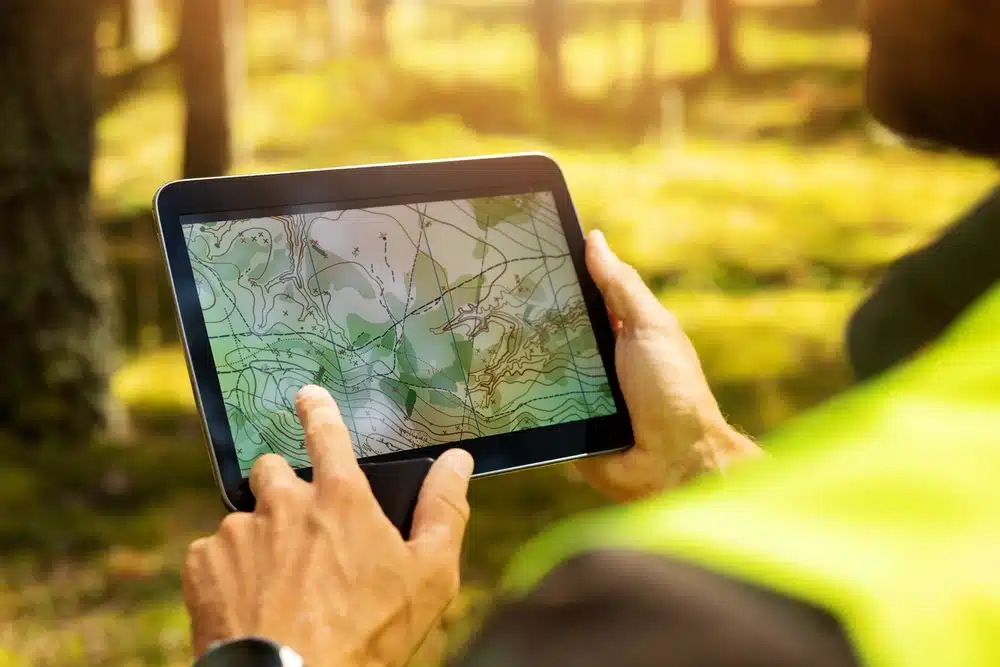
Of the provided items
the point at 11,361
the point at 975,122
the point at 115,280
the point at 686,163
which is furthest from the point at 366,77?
the point at 975,122

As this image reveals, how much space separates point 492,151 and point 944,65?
24.4ft

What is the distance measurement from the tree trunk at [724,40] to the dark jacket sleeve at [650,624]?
10.6 meters

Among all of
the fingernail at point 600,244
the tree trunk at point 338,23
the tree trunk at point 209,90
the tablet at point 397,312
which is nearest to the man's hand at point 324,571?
the tablet at point 397,312

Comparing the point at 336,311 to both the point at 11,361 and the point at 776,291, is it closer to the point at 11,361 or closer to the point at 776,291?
the point at 11,361

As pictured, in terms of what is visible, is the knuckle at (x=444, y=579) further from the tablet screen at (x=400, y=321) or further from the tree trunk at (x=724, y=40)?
the tree trunk at (x=724, y=40)

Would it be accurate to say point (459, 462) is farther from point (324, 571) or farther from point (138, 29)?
point (138, 29)

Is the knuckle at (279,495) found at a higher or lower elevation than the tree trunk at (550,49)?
higher

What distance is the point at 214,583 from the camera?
111 cm

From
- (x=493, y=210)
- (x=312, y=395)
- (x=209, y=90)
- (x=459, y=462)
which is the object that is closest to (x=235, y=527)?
(x=312, y=395)

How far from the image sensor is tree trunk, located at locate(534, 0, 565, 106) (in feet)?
A: 31.4

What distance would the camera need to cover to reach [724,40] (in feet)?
34.5

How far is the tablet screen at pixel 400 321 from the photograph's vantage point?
150cm

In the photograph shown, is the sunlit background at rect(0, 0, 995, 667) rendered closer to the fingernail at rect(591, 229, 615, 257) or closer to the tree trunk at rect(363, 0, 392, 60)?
the tree trunk at rect(363, 0, 392, 60)

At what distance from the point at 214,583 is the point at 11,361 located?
339cm
